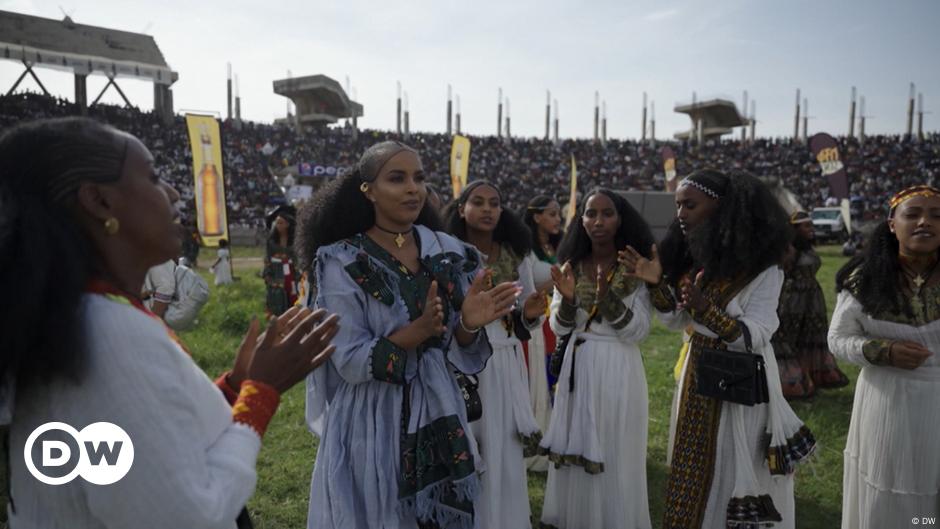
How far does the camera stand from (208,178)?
12234 mm

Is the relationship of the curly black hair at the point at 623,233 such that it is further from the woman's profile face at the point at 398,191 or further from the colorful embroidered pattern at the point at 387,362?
the colorful embroidered pattern at the point at 387,362

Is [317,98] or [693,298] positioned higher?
[317,98]

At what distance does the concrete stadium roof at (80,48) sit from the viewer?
30.0 meters

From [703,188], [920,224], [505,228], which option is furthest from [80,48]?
[920,224]

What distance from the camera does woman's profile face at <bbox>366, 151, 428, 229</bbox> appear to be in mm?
2604

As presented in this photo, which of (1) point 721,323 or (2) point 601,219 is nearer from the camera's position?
(1) point 721,323

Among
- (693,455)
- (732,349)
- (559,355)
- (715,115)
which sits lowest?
(693,455)

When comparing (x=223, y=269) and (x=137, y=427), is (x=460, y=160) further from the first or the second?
(x=137, y=427)

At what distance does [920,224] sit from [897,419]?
96cm

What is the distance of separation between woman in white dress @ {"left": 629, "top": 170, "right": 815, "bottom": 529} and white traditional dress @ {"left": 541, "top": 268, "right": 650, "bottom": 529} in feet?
1.08

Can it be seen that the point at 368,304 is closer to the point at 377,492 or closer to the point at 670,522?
the point at 377,492

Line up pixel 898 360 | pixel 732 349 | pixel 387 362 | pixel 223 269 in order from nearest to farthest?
pixel 387 362 → pixel 898 360 → pixel 732 349 → pixel 223 269

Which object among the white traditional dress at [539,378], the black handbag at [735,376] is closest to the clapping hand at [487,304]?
the black handbag at [735,376]

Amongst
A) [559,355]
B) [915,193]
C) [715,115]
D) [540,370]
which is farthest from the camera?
[715,115]
